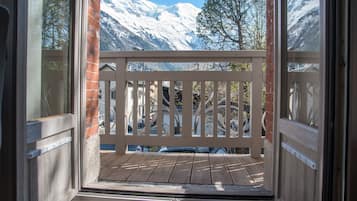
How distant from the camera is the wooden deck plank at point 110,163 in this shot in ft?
7.66

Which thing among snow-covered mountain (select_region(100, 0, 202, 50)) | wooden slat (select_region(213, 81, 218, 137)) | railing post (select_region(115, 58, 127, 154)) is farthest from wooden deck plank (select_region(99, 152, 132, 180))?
snow-covered mountain (select_region(100, 0, 202, 50))

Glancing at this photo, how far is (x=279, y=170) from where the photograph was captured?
164cm

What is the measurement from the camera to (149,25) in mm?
3949

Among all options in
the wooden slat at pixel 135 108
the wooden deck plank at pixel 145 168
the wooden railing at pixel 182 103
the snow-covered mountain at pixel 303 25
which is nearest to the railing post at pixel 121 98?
the wooden railing at pixel 182 103

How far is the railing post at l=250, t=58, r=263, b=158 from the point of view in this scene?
9.43 ft

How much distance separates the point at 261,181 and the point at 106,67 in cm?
194

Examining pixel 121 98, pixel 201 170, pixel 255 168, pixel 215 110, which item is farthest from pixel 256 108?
pixel 121 98

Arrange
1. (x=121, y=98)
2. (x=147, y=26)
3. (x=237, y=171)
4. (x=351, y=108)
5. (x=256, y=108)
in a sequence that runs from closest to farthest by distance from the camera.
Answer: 1. (x=351, y=108)
2. (x=237, y=171)
3. (x=256, y=108)
4. (x=121, y=98)
5. (x=147, y=26)

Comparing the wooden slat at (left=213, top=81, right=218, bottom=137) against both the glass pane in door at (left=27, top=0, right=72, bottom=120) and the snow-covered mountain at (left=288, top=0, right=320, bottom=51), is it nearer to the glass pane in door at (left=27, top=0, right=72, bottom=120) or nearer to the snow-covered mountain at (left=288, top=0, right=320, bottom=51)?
the snow-covered mountain at (left=288, top=0, right=320, bottom=51)

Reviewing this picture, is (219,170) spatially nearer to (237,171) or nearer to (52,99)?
(237,171)

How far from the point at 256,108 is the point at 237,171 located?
0.77 meters

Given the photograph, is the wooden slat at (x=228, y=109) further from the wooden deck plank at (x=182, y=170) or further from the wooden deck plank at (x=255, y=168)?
the wooden deck plank at (x=182, y=170)

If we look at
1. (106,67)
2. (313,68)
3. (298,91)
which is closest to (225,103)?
(106,67)

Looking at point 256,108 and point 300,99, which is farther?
point 256,108
